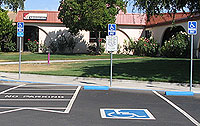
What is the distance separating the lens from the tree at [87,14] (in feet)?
93.4

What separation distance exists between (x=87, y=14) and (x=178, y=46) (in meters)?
9.30

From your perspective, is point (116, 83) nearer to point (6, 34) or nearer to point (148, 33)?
point (148, 33)

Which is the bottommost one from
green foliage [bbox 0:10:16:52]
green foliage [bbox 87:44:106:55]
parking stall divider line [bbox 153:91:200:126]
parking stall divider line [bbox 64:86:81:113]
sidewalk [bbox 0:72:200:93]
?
parking stall divider line [bbox 153:91:200:126]

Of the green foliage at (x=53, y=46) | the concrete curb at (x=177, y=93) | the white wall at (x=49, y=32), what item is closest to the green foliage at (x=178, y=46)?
the white wall at (x=49, y=32)

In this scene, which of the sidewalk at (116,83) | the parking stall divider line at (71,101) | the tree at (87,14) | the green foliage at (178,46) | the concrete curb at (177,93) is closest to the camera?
the parking stall divider line at (71,101)

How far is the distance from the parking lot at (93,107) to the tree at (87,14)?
17420mm

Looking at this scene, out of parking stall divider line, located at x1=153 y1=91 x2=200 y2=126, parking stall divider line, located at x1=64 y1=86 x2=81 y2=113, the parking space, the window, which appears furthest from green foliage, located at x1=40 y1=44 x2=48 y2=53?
parking stall divider line, located at x1=153 y1=91 x2=200 y2=126

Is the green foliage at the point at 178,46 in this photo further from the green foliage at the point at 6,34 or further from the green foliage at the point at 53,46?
the green foliage at the point at 6,34

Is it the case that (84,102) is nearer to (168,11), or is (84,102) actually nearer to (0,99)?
(0,99)

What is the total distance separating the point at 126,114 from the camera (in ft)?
25.2

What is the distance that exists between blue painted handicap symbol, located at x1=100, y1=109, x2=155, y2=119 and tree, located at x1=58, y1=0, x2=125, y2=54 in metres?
20.7

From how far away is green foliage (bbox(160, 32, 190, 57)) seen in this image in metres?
28.1

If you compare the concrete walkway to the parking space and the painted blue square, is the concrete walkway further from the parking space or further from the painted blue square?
the painted blue square

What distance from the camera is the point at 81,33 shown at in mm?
37156
